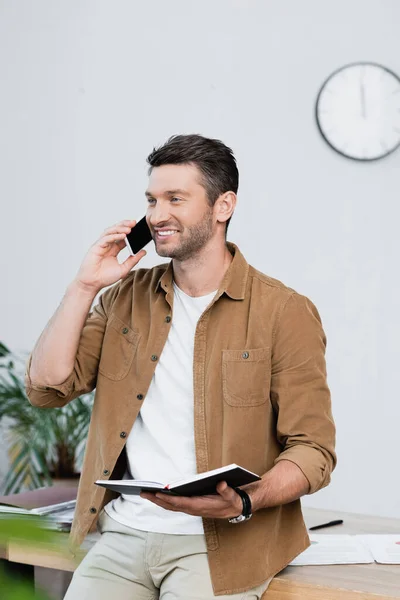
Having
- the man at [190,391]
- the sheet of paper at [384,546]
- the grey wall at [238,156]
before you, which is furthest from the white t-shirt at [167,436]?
the grey wall at [238,156]

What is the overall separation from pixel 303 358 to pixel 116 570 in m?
0.61

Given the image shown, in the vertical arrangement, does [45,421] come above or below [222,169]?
below

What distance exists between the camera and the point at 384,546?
1.86 meters

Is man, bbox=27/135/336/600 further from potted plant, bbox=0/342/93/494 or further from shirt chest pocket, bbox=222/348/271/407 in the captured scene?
potted plant, bbox=0/342/93/494

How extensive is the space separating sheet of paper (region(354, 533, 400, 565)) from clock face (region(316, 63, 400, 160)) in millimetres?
1888

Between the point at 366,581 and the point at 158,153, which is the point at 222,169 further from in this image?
the point at 366,581

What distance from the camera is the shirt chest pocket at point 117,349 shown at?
6.08ft

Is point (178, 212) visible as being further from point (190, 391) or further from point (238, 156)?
point (238, 156)

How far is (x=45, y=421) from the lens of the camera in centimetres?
359

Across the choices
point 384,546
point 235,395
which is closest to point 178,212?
point 235,395

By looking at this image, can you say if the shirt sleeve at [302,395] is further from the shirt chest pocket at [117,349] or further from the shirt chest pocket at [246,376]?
the shirt chest pocket at [117,349]

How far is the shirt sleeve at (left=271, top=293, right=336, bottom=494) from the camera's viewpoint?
66.0 inches

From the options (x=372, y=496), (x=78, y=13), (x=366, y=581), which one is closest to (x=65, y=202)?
(x=78, y=13)

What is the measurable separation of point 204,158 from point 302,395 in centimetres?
62
